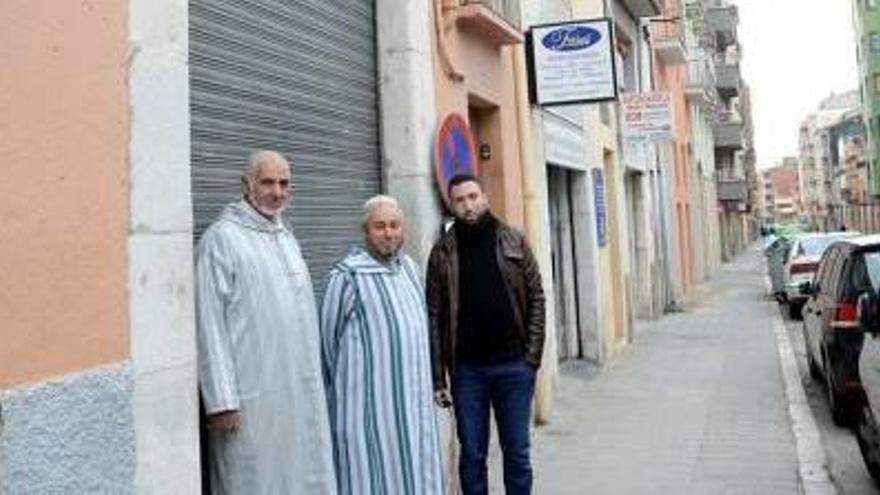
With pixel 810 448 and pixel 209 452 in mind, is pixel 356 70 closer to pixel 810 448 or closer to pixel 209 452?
pixel 209 452

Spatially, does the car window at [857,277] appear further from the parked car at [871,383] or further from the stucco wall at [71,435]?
the stucco wall at [71,435]

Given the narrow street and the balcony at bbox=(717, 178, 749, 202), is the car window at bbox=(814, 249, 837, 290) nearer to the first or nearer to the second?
the narrow street

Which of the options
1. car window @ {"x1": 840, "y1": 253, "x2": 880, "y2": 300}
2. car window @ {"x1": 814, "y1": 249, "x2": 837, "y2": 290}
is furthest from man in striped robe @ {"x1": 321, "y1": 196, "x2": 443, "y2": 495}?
car window @ {"x1": 814, "y1": 249, "x2": 837, "y2": 290}

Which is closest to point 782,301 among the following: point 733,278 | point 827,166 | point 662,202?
point 662,202

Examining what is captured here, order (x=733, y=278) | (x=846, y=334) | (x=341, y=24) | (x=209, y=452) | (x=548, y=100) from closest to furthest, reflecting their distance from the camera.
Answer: (x=209, y=452), (x=341, y=24), (x=846, y=334), (x=548, y=100), (x=733, y=278)

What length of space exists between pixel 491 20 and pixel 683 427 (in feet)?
12.7

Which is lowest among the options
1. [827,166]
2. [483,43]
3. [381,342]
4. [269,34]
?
[381,342]

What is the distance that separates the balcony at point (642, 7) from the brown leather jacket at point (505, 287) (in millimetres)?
15711

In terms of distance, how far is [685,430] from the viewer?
972 cm

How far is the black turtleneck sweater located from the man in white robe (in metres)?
1.38

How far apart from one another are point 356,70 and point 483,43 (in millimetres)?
2758

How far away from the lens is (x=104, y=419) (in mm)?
3836

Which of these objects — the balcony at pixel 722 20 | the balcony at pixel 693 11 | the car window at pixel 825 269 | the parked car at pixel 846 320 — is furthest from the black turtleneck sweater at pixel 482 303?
the balcony at pixel 722 20

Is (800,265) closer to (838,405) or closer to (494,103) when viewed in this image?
(838,405)
